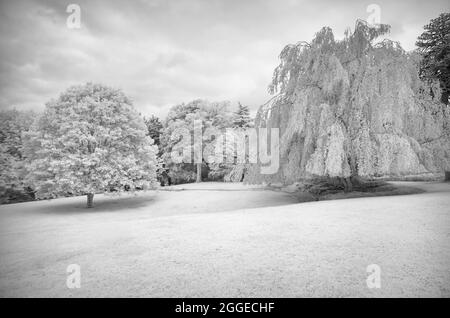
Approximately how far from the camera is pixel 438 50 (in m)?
16.2

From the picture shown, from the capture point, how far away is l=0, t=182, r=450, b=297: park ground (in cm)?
Result: 331

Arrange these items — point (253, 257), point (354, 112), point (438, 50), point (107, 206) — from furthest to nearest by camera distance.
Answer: point (107, 206), point (438, 50), point (354, 112), point (253, 257)

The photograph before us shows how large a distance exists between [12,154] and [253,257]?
26.6 m

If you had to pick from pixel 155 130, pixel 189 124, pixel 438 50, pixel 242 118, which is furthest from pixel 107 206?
pixel 438 50

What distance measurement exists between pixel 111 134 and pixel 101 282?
1291cm

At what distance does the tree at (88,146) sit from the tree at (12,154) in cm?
382

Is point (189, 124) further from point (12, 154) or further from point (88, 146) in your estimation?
point (12, 154)

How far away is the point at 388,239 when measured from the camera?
5.04 m

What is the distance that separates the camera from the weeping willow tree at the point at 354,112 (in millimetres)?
10086

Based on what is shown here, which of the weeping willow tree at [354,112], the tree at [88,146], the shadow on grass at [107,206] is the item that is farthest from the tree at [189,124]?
the weeping willow tree at [354,112]

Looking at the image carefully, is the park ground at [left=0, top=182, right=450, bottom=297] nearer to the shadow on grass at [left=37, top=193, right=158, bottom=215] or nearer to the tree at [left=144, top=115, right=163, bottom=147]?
the shadow on grass at [left=37, top=193, right=158, bottom=215]

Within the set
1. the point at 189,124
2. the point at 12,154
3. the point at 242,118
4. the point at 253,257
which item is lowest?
the point at 253,257

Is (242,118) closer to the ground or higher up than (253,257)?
higher up

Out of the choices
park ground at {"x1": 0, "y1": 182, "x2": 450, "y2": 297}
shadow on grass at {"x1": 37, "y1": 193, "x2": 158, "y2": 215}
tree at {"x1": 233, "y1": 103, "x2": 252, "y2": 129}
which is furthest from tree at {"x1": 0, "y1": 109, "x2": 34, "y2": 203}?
tree at {"x1": 233, "y1": 103, "x2": 252, "y2": 129}
